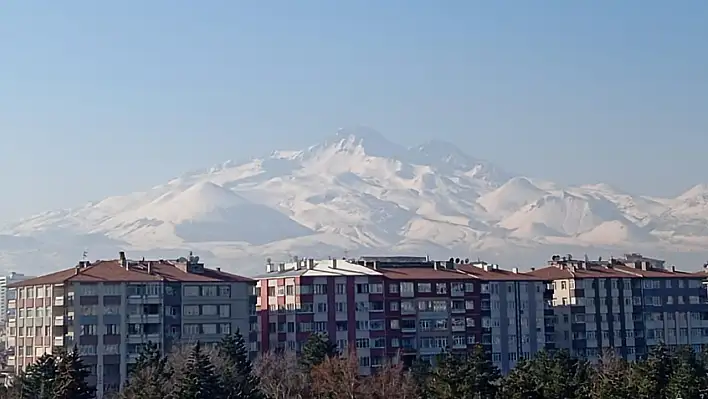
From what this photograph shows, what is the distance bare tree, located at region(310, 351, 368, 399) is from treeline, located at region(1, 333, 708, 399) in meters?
→ 0.05

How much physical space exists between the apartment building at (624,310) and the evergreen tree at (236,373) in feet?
95.4

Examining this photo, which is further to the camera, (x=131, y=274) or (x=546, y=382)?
(x=131, y=274)

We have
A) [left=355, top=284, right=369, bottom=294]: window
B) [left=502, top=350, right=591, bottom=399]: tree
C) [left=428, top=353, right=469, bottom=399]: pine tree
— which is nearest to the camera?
[left=502, top=350, right=591, bottom=399]: tree

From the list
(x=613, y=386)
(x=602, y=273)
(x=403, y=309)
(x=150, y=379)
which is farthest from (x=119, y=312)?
(x=602, y=273)

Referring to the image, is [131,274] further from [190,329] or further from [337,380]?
[337,380]

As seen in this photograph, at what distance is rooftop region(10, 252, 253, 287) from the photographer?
6444 centimetres

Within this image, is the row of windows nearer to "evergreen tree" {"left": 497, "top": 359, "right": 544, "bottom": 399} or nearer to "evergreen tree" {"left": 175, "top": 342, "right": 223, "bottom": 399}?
"evergreen tree" {"left": 175, "top": 342, "right": 223, "bottom": 399}

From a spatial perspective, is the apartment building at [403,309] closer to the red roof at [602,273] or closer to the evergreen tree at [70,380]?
the red roof at [602,273]

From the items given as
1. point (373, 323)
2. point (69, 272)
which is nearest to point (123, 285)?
point (69, 272)

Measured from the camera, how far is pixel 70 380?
41.9m

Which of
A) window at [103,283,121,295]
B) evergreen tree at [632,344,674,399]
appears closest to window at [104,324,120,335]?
window at [103,283,121,295]

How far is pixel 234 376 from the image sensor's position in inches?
1956

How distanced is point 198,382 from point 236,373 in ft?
32.3

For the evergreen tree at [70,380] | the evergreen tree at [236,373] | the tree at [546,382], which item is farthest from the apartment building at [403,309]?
the evergreen tree at [70,380]
